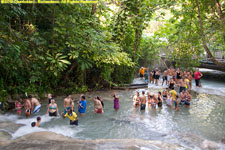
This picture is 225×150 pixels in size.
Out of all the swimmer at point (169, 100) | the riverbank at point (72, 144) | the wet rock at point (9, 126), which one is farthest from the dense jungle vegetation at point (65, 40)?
the riverbank at point (72, 144)

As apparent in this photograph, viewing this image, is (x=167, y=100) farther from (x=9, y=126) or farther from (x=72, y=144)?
(x=9, y=126)

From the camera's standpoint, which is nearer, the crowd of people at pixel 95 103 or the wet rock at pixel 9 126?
the wet rock at pixel 9 126

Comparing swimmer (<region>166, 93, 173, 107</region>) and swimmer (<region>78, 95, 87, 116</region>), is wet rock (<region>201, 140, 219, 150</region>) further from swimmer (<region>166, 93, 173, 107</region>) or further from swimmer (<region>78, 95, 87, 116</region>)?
swimmer (<region>78, 95, 87, 116</region>)

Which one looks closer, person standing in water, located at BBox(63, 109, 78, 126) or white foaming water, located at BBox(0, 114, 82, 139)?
white foaming water, located at BBox(0, 114, 82, 139)

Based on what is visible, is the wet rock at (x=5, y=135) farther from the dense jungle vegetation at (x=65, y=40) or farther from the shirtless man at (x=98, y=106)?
the shirtless man at (x=98, y=106)

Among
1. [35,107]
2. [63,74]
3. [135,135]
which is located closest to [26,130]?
[35,107]

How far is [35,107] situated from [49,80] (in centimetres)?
336

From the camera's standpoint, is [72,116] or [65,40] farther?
[65,40]

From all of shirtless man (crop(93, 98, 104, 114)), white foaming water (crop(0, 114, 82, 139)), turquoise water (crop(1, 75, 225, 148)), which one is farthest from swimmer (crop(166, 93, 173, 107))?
white foaming water (crop(0, 114, 82, 139))

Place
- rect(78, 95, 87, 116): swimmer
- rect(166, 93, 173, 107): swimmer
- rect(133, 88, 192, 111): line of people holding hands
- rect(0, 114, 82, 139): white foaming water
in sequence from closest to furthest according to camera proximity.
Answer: rect(0, 114, 82, 139): white foaming water
rect(78, 95, 87, 116): swimmer
rect(133, 88, 192, 111): line of people holding hands
rect(166, 93, 173, 107): swimmer

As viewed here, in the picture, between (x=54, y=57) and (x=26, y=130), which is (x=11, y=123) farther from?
(x=54, y=57)

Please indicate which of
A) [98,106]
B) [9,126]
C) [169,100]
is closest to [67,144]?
[9,126]

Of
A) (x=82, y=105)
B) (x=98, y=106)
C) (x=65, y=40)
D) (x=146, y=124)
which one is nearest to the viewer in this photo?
(x=146, y=124)

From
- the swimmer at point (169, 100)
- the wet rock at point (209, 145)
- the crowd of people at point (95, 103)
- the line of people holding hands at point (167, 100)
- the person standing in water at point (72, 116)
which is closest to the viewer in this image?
the wet rock at point (209, 145)
